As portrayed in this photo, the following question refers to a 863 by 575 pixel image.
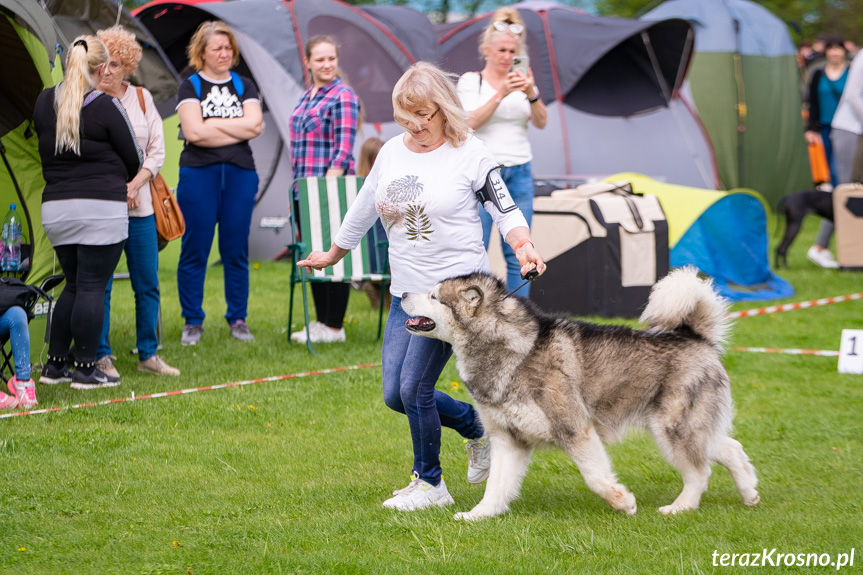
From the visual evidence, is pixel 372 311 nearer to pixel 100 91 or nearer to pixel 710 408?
pixel 100 91

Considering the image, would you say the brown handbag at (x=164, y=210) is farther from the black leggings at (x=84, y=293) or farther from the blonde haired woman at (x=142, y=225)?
the black leggings at (x=84, y=293)

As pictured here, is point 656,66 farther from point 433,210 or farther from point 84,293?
point 433,210

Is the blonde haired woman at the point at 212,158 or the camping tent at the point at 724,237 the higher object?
the blonde haired woman at the point at 212,158

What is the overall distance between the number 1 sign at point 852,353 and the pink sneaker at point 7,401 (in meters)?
5.23

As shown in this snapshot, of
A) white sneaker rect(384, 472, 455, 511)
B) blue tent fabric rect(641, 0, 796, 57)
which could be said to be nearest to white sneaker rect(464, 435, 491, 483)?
white sneaker rect(384, 472, 455, 511)

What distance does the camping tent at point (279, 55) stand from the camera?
10906 millimetres

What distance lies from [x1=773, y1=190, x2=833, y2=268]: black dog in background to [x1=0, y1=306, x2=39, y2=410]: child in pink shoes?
8624mm

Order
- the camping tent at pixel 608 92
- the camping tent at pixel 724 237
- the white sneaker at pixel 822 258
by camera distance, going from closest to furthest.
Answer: the camping tent at pixel 724 237 → the white sneaker at pixel 822 258 → the camping tent at pixel 608 92

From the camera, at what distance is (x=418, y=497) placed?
3.97 metres

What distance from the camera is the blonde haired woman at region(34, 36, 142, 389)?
533 cm

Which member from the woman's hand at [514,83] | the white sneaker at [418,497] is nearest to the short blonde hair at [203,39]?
the woman's hand at [514,83]

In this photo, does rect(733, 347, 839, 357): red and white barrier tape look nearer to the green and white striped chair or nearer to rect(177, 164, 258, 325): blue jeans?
the green and white striped chair

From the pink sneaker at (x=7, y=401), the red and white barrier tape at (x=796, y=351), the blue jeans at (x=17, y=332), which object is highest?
the blue jeans at (x=17, y=332)

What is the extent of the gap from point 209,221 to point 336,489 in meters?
3.42
